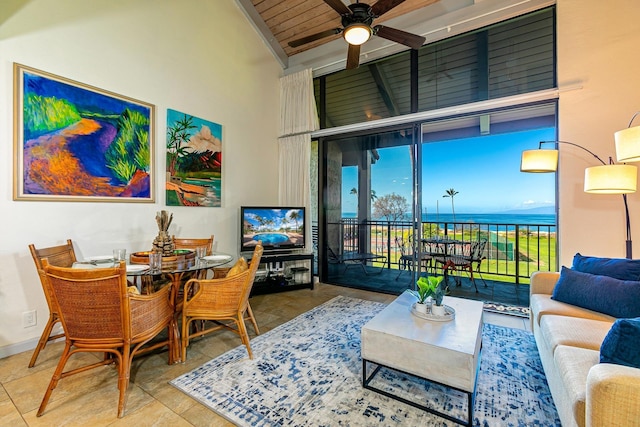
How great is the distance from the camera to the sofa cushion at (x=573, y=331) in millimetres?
1643

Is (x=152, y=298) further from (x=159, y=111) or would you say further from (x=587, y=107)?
(x=587, y=107)

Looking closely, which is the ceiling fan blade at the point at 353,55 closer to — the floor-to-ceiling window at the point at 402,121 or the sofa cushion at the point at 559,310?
the floor-to-ceiling window at the point at 402,121

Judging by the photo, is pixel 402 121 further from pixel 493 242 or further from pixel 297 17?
pixel 493 242

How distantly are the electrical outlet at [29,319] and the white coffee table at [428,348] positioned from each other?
2.82 m

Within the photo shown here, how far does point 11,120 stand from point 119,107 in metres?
0.83

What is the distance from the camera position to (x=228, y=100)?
410cm

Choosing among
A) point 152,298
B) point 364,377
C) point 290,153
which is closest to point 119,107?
point 152,298

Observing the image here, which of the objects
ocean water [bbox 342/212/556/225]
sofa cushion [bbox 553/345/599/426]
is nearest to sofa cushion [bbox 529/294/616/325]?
sofa cushion [bbox 553/345/599/426]

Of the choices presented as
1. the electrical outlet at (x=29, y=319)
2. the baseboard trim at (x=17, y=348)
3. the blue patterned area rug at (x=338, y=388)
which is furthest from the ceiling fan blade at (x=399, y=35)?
the baseboard trim at (x=17, y=348)

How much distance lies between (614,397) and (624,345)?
0.25 m

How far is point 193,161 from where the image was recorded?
3639mm

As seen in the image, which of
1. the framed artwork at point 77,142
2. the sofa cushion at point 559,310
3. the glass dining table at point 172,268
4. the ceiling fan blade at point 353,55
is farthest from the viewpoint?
the ceiling fan blade at point 353,55

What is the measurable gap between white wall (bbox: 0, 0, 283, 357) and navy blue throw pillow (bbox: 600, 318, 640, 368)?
3.72 meters

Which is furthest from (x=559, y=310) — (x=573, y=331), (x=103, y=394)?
(x=103, y=394)
